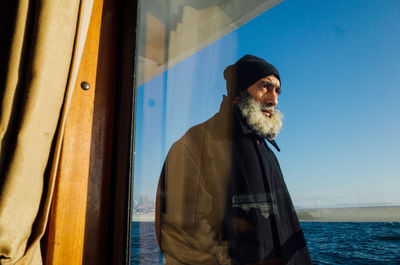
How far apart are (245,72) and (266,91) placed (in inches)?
5.0

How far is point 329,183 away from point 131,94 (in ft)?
2.35

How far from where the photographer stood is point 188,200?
121 cm

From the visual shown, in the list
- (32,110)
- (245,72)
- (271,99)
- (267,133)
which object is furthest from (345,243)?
(32,110)

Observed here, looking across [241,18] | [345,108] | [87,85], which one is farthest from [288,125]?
[87,85]

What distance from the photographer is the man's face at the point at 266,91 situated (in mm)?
1106

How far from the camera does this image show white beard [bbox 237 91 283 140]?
1.05 meters

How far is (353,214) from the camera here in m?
0.73

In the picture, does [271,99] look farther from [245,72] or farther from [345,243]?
[345,243]

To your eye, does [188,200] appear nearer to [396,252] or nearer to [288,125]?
[288,125]

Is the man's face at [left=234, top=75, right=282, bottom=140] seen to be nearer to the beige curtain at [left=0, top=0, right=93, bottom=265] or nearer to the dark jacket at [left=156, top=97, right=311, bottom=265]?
the dark jacket at [left=156, top=97, right=311, bottom=265]

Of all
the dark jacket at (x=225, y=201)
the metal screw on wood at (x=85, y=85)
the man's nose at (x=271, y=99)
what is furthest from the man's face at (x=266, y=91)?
the metal screw on wood at (x=85, y=85)

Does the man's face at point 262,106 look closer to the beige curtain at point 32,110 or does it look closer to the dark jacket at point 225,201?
the dark jacket at point 225,201

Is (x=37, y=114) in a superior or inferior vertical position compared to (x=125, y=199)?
superior

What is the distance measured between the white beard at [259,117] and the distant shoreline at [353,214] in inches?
12.2
